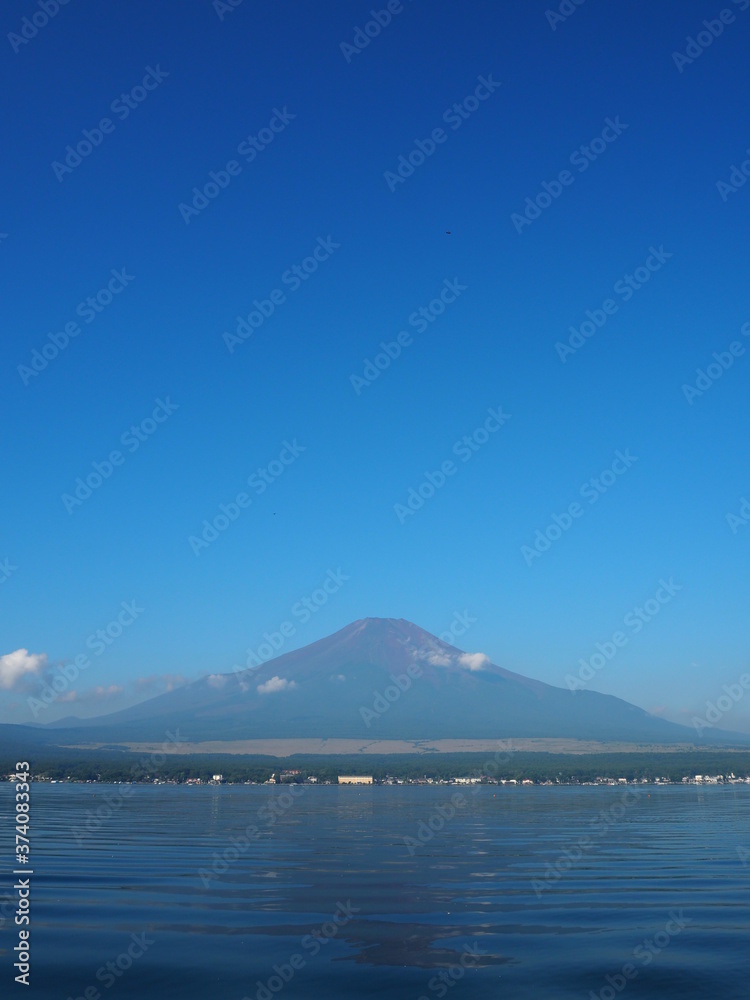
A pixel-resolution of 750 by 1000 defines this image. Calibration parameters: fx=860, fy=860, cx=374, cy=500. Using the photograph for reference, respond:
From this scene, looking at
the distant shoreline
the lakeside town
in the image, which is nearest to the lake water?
the lakeside town

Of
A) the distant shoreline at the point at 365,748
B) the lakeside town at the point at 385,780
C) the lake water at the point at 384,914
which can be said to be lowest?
the distant shoreline at the point at 365,748

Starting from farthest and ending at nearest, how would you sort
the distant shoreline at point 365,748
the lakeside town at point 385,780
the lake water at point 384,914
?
the distant shoreline at point 365,748
the lakeside town at point 385,780
the lake water at point 384,914

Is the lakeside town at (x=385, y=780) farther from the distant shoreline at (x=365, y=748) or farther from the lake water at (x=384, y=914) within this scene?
the lake water at (x=384, y=914)

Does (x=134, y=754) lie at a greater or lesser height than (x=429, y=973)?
lesser

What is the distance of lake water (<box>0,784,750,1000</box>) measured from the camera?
14945mm

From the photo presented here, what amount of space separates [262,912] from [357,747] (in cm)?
17659

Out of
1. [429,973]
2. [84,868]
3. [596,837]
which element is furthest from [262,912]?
[596,837]

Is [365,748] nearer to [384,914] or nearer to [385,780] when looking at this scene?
[385,780]

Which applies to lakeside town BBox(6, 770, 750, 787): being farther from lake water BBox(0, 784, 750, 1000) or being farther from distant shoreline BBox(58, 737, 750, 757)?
lake water BBox(0, 784, 750, 1000)

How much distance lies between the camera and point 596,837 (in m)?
38.2

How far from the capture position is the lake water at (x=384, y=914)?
1495 cm

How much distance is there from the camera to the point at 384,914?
Result: 20.2 meters

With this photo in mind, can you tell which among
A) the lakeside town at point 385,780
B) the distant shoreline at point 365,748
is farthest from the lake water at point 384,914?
the distant shoreline at point 365,748

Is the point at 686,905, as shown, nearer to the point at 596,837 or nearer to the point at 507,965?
the point at 507,965
